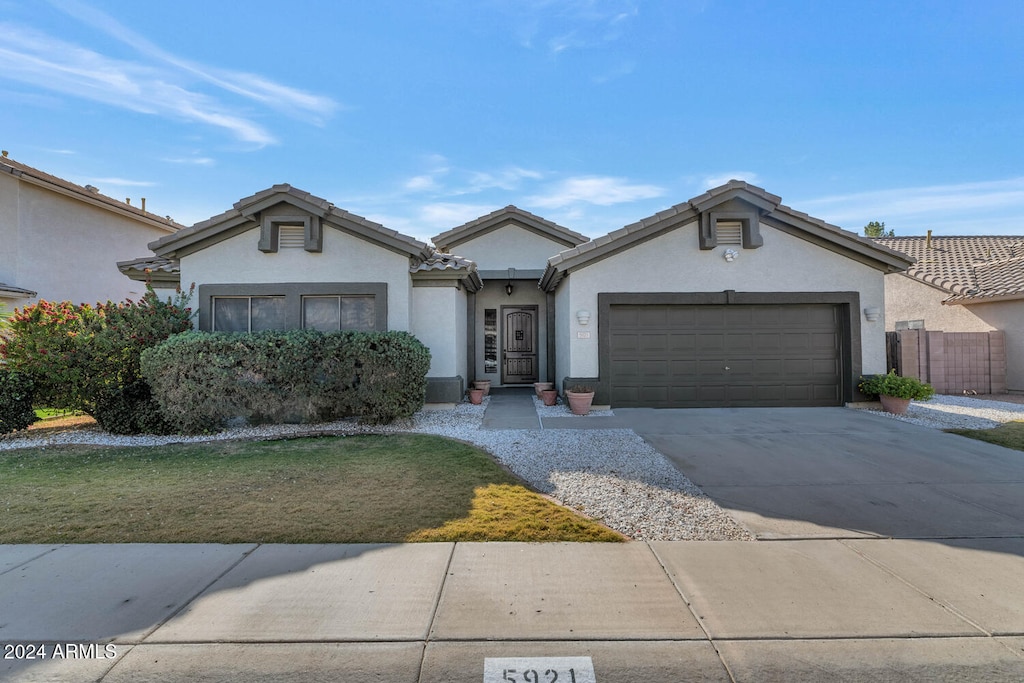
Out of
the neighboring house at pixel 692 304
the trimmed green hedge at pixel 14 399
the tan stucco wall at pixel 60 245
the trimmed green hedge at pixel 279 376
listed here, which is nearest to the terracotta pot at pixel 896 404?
the neighboring house at pixel 692 304

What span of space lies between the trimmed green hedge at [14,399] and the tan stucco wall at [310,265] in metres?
3.12

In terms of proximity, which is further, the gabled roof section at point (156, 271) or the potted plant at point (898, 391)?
the gabled roof section at point (156, 271)

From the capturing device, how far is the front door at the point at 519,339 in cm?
1477

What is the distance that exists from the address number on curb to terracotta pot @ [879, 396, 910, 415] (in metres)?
10.8

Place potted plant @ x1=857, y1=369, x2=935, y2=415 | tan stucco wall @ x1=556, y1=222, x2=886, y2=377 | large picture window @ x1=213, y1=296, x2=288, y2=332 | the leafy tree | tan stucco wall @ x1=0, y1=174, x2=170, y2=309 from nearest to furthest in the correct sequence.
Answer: potted plant @ x1=857, y1=369, x2=935, y2=415
large picture window @ x1=213, y1=296, x2=288, y2=332
tan stucco wall @ x1=556, y1=222, x2=886, y2=377
tan stucco wall @ x1=0, y1=174, x2=170, y2=309
the leafy tree

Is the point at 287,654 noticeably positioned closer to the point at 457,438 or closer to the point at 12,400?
the point at 457,438

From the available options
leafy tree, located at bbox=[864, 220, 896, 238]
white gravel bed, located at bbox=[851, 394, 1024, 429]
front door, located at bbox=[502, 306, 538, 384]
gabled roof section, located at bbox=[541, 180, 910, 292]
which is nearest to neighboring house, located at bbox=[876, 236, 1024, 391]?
white gravel bed, located at bbox=[851, 394, 1024, 429]

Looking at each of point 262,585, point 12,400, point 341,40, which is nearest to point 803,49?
point 341,40

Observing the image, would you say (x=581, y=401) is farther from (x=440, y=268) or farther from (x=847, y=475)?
(x=847, y=475)

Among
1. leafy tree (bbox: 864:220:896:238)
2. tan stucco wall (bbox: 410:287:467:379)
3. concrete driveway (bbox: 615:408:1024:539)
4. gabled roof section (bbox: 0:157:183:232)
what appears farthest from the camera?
leafy tree (bbox: 864:220:896:238)

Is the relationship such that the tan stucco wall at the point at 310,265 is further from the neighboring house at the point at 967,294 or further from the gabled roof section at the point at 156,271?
the neighboring house at the point at 967,294

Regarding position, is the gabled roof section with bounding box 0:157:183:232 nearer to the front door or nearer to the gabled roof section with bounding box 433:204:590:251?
the gabled roof section with bounding box 433:204:590:251

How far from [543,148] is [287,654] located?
13.9 metres

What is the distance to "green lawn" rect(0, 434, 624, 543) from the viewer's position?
4.14 m
